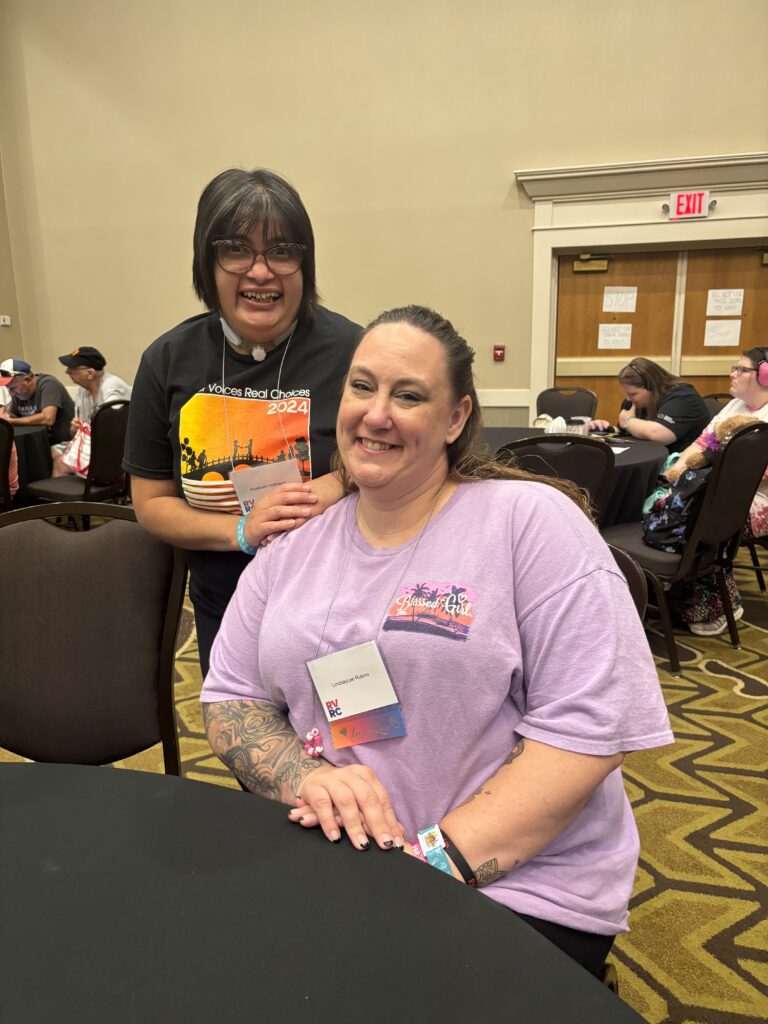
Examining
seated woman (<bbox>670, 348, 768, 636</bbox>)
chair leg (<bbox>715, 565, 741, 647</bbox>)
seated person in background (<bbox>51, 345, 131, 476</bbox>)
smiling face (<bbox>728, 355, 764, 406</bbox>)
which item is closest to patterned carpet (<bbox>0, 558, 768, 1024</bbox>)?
chair leg (<bbox>715, 565, 741, 647</bbox>)

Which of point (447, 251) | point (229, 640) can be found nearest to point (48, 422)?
point (447, 251)

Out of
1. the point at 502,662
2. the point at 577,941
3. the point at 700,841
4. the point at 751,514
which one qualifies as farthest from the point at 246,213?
the point at 751,514

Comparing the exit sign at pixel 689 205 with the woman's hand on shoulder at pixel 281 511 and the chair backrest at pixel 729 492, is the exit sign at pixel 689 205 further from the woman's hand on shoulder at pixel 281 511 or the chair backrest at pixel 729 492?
the woman's hand on shoulder at pixel 281 511

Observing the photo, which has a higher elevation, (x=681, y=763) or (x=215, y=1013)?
(x=215, y=1013)

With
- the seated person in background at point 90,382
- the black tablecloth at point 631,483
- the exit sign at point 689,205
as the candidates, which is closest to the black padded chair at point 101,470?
the seated person in background at point 90,382

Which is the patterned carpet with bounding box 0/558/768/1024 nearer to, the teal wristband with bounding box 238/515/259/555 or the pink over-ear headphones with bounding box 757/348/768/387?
the teal wristband with bounding box 238/515/259/555

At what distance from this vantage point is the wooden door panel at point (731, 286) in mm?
6020

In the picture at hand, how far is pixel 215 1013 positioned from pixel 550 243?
250 inches

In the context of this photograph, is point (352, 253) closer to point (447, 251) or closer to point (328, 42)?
point (447, 251)

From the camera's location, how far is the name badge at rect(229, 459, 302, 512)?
1335 mm

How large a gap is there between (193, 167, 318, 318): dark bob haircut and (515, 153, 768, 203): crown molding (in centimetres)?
537

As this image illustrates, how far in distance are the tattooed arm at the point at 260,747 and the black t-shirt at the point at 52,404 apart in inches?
198

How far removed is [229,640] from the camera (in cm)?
114

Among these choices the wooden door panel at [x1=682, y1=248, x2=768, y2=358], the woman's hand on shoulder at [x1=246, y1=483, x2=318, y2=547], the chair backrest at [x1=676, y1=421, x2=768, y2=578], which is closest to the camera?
the woman's hand on shoulder at [x1=246, y1=483, x2=318, y2=547]
